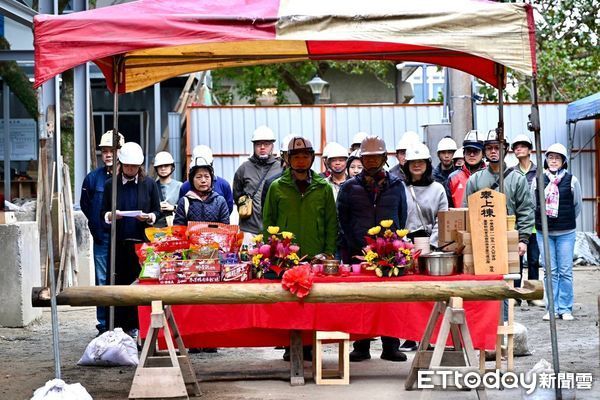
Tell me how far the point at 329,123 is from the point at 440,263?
13735mm

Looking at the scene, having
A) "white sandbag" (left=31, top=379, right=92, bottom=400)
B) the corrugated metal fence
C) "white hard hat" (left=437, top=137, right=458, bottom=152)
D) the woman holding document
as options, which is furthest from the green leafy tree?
"white sandbag" (left=31, top=379, right=92, bottom=400)

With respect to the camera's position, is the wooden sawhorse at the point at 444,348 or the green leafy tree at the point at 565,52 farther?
the green leafy tree at the point at 565,52

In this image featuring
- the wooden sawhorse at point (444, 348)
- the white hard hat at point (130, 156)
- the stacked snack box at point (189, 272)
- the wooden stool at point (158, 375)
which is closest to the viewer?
the wooden sawhorse at point (444, 348)

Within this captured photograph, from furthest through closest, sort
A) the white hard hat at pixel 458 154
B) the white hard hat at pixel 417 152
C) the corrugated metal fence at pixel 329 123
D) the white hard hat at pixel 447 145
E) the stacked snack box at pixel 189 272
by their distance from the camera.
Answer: the corrugated metal fence at pixel 329 123, the white hard hat at pixel 447 145, the white hard hat at pixel 458 154, the white hard hat at pixel 417 152, the stacked snack box at pixel 189 272

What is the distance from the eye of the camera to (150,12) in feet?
27.5

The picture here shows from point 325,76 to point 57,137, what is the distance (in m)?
27.0

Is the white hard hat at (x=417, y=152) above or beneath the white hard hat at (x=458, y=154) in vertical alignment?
beneath

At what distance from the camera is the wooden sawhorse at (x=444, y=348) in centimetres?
830

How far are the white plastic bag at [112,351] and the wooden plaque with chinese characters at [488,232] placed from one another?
3.38 metres

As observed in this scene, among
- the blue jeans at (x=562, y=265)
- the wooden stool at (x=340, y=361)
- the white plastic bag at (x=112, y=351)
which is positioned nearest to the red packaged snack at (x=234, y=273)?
the wooden stool at (x=340, y=361)

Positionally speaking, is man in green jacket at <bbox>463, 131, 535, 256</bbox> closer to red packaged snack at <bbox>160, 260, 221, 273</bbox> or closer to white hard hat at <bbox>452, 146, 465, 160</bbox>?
white hard hat at <bbox>452, 146, 465, 160</bbox>

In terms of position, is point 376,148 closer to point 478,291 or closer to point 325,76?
point 478,291

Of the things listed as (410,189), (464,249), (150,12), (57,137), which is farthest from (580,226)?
(150,12)

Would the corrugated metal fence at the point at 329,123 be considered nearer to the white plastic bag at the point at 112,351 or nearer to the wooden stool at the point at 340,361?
the white plastic bag at the point at 112,351
